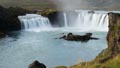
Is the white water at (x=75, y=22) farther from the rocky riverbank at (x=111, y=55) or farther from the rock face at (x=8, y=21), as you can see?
the rocky riverbank at (x=111, y=55)

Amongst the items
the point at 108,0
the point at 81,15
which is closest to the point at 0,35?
the point at 81,15

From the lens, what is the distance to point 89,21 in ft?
226

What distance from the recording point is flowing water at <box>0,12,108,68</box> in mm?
37116

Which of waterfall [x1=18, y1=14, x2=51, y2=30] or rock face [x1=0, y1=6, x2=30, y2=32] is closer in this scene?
rock face [x1=0, y1=6, x2=30, y2=32]

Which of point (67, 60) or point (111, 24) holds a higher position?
point (111, 24)

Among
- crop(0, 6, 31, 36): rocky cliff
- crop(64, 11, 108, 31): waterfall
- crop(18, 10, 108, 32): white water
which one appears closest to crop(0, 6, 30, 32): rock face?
crop(0, 6, 31, 36): rocky cliff

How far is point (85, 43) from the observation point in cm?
4731

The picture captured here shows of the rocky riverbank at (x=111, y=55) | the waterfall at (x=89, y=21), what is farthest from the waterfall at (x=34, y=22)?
the rocky riverbank at (x=111, y=55)

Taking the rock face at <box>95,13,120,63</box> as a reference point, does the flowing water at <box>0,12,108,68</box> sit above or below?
below

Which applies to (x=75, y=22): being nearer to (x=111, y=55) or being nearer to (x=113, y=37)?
(x=113, y=37)

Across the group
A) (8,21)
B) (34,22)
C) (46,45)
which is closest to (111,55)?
(46,45)

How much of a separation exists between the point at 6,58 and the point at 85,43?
1272 cm

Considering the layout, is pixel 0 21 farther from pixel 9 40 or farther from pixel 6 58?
pixel 6 58

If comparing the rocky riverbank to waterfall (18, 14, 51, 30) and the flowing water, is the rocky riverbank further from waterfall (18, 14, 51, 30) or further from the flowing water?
waterfall (18, 14, 51, 30)
